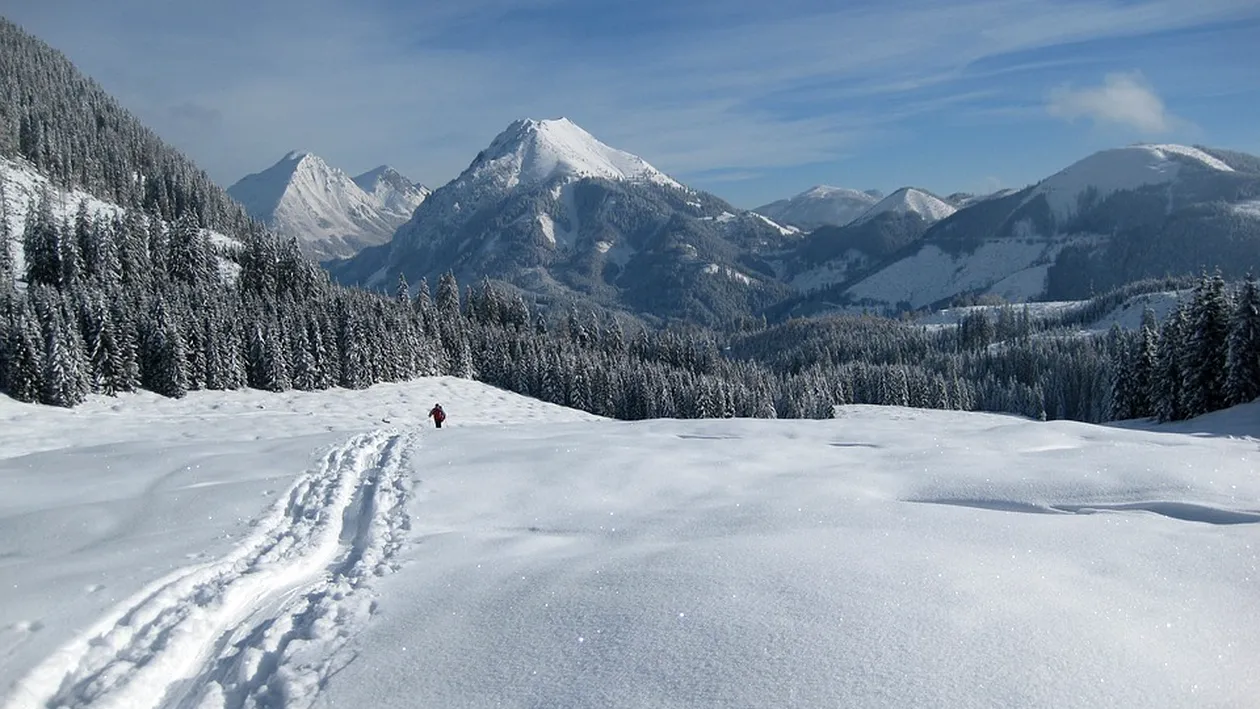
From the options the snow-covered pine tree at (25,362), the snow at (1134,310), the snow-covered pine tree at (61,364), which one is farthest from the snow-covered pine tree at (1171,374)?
the snow at (1134,310)

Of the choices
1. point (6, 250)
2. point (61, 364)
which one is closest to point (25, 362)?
point (61, 364)

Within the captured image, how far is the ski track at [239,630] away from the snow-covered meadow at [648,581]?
40mm

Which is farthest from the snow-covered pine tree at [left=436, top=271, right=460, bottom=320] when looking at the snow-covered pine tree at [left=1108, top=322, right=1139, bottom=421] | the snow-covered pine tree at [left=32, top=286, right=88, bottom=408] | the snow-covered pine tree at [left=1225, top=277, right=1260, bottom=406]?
the snow-covered pine tree at [left=1225, top=277, right=1260, bottom=406]

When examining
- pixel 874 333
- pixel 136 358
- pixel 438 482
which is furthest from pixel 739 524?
pixel 874 333

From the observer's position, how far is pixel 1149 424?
1668 inches

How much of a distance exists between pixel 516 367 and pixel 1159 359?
58.2 m

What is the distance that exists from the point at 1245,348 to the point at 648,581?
144ft

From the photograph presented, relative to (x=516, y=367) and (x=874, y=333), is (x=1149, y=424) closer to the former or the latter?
(x=516, y=367)

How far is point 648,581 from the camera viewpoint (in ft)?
28.8

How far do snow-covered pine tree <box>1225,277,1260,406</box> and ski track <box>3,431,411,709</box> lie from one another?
147 ft

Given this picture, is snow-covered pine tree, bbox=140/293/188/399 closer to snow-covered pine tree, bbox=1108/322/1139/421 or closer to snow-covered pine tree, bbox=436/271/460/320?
snow-covered pine tree, bbox=436/271/460/320

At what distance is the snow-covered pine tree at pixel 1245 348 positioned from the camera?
37219 mm

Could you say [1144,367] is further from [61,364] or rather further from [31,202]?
[31,202]

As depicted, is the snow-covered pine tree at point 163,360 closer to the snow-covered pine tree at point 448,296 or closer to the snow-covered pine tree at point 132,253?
the snow-covered pine tree at point 132,253
